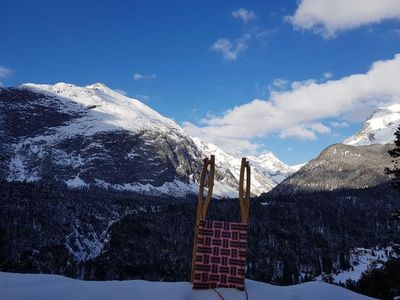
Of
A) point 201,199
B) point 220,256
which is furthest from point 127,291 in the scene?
point 201,199

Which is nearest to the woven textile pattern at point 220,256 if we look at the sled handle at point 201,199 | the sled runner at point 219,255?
the sled runner at point 219,255

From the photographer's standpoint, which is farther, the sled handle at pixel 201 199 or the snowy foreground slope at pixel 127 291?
the sled handle at pixel 201 199

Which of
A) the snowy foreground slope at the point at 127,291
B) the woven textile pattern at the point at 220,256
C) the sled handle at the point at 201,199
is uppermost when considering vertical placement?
the sled handle at the point at 201,199

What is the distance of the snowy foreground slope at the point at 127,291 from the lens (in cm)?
744

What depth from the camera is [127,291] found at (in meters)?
7.89

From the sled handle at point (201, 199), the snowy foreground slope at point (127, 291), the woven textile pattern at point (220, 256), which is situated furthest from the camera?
the sled handle at point (201, 199)

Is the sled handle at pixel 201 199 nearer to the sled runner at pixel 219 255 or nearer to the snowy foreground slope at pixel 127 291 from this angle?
the sled runner at pixel 219 255

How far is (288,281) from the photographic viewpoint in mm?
189875

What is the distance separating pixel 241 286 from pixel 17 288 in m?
3.89

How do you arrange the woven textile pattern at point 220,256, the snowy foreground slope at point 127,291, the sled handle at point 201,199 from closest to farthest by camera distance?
1. the snowy foreground slope at point 127,291
2. the woven textile pattern at point 220,256
3. the sled handle at point 201,199

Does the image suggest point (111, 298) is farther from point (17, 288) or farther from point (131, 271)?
point (131, 271)

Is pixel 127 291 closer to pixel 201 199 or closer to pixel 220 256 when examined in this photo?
pixel 220 256

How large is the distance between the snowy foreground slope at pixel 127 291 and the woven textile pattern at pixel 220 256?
0.23 metres

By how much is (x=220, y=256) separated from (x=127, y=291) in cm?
196
